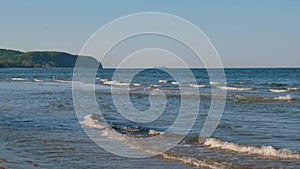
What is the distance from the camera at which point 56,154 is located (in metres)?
13.8

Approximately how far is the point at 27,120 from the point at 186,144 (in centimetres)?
984

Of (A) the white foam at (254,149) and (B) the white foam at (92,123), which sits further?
(B) the white foam at (92,123)

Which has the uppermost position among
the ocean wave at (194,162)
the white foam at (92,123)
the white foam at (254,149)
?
the white foam at (92,123)

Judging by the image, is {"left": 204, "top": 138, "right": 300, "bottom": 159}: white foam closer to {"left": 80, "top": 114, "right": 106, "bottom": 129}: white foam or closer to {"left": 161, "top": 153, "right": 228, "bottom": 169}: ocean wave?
{"left": 161, "top": 153, "right": 228, "bottom": 169}: ocean wave

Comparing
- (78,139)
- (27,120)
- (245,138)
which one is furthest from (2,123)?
(245,138)

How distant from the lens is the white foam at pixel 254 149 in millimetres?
13172

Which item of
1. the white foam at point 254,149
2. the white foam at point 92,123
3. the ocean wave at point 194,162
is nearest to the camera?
the ocean wave at point 194,162

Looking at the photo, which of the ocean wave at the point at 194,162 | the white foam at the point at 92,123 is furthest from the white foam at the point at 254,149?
the white foam at the point at 92,123

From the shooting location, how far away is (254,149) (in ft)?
46.0

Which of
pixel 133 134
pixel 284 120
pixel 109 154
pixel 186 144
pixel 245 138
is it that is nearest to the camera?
pixel 109 154

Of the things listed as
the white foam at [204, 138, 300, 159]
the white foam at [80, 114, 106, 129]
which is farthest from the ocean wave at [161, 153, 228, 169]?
the white foam at [80, 114, 106, 129]

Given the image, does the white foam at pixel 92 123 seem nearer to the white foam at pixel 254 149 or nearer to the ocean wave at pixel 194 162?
the white foam at pixel 254 149

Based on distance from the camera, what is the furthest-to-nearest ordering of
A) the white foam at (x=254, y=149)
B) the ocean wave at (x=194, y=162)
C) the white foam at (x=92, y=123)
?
1. the white foam at (x=92, y=123)
2. the white foam at (x=254, y=149)
3. the ocean wave at (x=194, y=162)

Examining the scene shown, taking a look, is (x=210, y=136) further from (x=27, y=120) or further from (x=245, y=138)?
(x=27, y=120)
